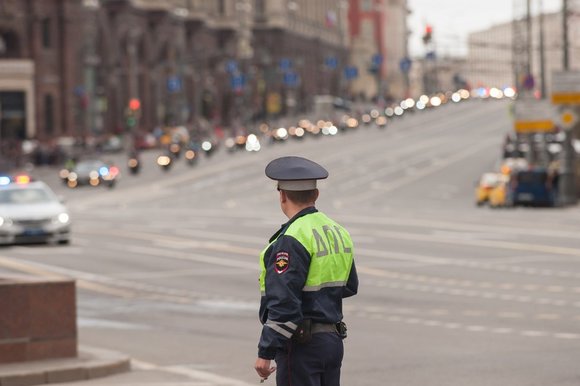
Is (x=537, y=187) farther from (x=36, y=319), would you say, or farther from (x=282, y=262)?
(x=282, y=262)

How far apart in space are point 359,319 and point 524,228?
21.5 meters

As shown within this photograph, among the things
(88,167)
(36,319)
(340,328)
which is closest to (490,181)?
(88,167)

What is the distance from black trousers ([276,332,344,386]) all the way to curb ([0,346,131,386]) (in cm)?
682

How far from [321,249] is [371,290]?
17.3 meters

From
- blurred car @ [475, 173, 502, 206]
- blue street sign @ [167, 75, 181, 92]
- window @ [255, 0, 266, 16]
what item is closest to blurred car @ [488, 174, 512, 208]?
blurred car @ [475, 173, 502, 206]

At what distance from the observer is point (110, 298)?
24781 millimetres

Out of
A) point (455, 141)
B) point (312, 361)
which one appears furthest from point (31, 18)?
point (312, 361)

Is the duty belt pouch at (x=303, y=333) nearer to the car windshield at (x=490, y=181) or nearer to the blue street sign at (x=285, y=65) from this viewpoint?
the car windshield at (x=490, y=181)

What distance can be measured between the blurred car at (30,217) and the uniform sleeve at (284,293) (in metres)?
28.3

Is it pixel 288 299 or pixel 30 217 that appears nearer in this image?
pixel 288 299

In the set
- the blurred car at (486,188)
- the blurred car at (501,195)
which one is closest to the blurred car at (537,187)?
the blurred car at (501,195)

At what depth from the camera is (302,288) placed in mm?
8008

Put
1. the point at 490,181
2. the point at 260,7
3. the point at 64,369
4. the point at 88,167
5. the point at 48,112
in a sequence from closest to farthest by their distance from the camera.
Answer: the point at 64,369, the point at 490,181, the point at 88,167, the point at 48,112, the point at 260,7

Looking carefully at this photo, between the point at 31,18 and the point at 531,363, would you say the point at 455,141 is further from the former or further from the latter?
the point at 531,363
